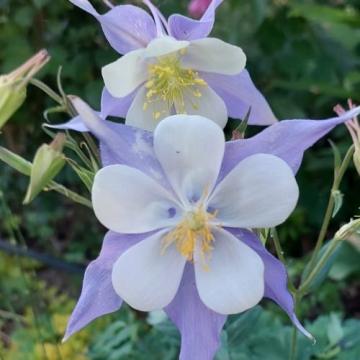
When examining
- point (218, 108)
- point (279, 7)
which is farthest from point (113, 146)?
point (279, 7)

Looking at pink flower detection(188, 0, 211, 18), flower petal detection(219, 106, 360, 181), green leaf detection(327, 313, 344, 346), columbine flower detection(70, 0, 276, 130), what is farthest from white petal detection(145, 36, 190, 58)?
pink flower detection(188, 0, 211, 18)

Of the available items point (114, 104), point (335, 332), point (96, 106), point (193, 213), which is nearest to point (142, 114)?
point (114, 104)

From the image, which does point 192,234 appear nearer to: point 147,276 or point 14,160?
point 147,276

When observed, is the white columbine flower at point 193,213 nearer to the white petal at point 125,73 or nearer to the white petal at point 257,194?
the white petal at point 257,194

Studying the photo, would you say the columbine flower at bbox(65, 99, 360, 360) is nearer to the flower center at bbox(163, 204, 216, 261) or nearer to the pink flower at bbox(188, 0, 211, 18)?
the flower center at bbox(163, 204, 216, 261)

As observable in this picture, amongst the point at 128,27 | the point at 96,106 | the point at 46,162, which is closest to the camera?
the point at 46,162

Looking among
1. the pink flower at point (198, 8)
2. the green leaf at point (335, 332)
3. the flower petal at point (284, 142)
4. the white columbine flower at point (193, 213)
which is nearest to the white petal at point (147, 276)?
the white columbine flower at point (193, 213)

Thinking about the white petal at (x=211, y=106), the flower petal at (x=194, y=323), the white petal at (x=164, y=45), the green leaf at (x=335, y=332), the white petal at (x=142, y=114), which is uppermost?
the white petal at (x=164, y=45)
